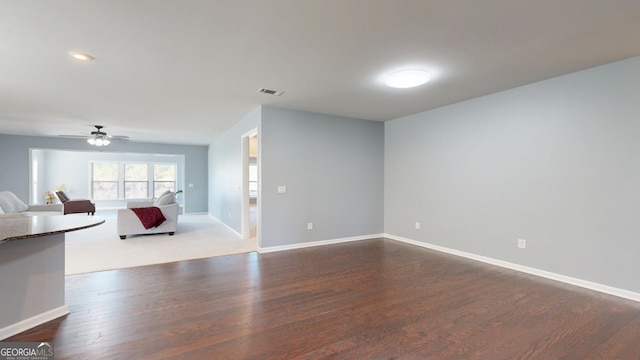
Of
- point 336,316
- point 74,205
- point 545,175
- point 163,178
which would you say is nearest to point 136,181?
point 163,178

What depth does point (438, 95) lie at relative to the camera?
3.83 meters

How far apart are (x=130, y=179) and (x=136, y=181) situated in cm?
23

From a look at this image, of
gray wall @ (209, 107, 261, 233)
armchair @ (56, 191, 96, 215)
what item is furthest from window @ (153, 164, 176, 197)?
gray wall @ (209, 107, 261, 233)

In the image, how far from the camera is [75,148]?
26.1ft

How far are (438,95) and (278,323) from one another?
11.7 ft

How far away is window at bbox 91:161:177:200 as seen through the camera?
10.4m

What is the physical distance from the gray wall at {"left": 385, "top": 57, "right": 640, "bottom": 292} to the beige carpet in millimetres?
3534

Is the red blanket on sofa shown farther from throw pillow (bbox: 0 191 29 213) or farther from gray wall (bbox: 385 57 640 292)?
gray wall (bbox: 385 57 640 292)

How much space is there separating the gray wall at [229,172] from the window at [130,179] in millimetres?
3777

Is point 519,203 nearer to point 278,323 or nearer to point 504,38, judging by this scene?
point 504,38

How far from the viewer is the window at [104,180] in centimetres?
1029

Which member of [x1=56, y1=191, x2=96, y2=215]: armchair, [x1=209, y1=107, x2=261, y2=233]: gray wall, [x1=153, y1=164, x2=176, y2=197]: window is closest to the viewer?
[x1=209, y1=107, x2=261, y2=233]: gray wall

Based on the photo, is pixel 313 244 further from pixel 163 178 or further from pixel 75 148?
pixel 163 178

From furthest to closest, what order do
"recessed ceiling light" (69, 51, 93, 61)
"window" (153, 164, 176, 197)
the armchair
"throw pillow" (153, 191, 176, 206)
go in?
"window" (153, 164, 176, 197)
the armchair
"throw pillow" (153, 191, 176, 206)
"recessed ceiling light" (69, 51, 93, 61)
